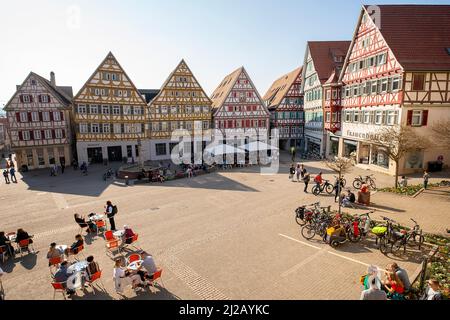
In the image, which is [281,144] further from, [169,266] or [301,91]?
[169,266]

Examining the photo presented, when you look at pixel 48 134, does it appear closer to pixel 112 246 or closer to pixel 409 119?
pixel 112 246

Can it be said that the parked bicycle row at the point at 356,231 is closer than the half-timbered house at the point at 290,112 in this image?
Yes

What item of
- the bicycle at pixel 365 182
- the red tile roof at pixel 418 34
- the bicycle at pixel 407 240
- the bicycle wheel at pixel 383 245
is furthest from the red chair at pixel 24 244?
the red tile roof at pixel 418 34

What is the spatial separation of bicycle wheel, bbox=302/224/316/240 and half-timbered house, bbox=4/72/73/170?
28075 mm

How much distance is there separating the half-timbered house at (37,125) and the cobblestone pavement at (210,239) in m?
10.2

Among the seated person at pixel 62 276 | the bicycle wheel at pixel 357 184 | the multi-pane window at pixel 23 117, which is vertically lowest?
the bicycle wheel at pixel 357 184

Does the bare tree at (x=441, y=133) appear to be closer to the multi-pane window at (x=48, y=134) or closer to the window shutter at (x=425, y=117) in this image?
the window shutter at (x=425, y=117)

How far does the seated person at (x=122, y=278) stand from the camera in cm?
837

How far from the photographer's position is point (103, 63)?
1280 inches

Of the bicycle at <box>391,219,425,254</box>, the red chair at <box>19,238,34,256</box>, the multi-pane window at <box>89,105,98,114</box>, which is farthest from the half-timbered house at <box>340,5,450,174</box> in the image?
the multi-pane window at <box>89,105,98,114</box>

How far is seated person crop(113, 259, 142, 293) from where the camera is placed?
837 cm

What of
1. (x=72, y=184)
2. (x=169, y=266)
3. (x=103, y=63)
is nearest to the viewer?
(x=169, y=266)
